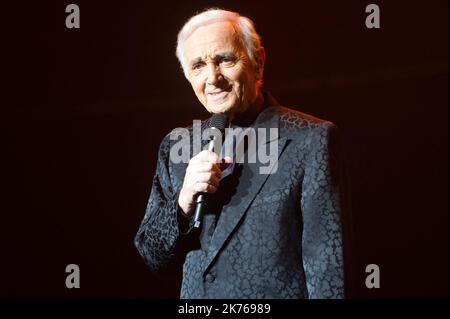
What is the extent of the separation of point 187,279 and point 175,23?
1.51 m

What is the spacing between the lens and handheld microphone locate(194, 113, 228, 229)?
1.42 m

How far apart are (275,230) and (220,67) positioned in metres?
0.45

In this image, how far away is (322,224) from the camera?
141 centimetres

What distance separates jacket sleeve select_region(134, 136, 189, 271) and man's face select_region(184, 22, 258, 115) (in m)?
0.25

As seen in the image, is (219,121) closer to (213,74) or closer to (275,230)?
(213,74)

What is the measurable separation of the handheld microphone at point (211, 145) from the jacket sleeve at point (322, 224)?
24cm

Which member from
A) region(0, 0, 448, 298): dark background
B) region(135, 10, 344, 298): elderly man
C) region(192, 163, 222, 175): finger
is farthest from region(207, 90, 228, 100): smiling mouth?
region(0, 0, 448, 298): dark background

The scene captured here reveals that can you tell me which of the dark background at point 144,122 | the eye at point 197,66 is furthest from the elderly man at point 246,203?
the dark background at point 144,122

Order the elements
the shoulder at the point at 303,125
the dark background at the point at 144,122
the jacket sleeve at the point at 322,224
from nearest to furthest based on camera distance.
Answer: the jacket sleeve at the point at 322,224
the shoulder at the point at 303,125
the dark background at the point at 144,122

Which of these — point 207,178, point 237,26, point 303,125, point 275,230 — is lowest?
point 275,230

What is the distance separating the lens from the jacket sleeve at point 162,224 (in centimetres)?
154

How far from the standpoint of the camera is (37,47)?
9.25ft

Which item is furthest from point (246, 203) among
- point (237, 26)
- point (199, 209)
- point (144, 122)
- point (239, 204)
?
point (144, 122)

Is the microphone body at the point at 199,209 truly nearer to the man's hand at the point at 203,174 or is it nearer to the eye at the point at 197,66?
the man's hand at the point at 203,174
